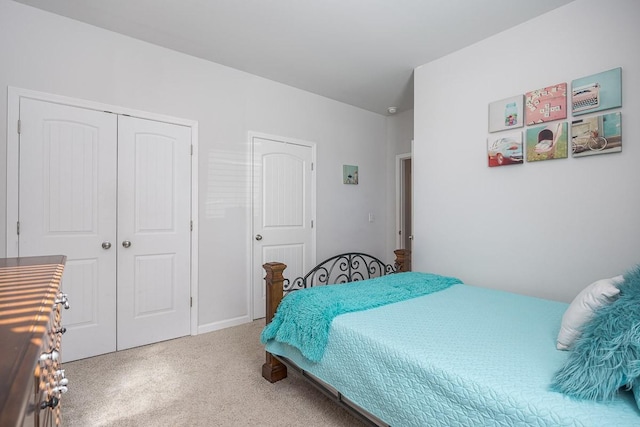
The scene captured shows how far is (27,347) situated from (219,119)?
119 inches

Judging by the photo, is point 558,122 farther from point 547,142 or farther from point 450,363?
point 450,363

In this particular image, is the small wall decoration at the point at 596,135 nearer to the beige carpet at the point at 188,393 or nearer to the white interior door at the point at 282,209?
the beige carpet at the point at 188,393

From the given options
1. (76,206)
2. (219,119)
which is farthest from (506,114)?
(76,206)

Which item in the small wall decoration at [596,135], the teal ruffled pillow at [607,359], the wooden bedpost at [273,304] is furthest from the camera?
the wooden bedpost at [273,304]

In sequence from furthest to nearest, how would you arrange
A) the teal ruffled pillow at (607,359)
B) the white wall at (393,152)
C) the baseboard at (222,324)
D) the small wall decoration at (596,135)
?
the white wall at (393,152) < the baseboard at (222,324) < the small wall decoration at (596,135) < the teal ruffled pillow at (607,359)

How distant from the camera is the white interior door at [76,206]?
239 centimetres

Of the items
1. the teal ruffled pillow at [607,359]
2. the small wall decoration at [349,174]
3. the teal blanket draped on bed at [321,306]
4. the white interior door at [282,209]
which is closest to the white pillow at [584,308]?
the teal ruffled pillow at [607,359]

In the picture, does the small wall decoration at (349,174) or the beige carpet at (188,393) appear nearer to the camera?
the beige carpet at (188,393)

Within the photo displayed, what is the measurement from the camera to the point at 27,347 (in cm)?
58

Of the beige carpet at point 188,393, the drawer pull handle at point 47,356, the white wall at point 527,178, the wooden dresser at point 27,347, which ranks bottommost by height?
the beige carpet at point 188,393

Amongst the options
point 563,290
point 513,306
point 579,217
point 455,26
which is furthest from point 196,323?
point 455,26

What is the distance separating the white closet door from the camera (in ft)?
9.09

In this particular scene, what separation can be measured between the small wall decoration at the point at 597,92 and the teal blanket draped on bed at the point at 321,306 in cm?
159

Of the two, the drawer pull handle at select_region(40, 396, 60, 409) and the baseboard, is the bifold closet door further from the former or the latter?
the drawer pull handle at select_region(40, 396, 60, 409)
